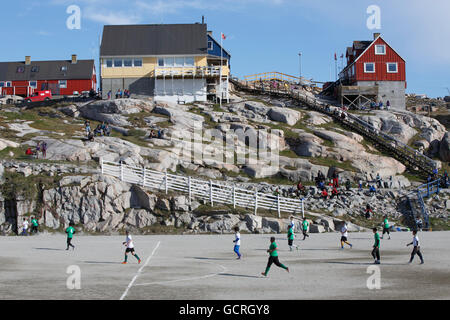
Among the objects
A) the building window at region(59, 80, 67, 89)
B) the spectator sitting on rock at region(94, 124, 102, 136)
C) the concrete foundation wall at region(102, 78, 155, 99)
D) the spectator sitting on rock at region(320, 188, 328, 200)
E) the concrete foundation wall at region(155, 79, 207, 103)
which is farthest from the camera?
the building window at region(59, 80, 67, 89)

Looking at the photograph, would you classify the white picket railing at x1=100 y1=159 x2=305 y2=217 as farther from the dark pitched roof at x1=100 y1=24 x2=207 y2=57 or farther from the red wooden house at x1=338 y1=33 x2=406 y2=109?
the red wooden house at x1=338 y1=33 x2=406 y2=109

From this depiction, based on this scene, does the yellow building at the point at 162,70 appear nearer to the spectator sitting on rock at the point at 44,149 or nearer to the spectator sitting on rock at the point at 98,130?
the spectator sitting on rock at the point at 98,130

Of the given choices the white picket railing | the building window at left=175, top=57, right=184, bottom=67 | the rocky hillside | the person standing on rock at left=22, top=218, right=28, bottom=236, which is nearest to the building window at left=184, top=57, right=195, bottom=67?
the building window at left=175, top=57, right=184, bottom=67

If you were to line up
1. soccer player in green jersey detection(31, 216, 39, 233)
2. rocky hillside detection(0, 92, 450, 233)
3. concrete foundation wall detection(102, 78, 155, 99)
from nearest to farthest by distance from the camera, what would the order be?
soccer player in green jersey detection(31, 216, 39, 233), rocky hillside detection(0, 92, 450, 233), concrete foundation wall detection(102, 78, 155, 99)

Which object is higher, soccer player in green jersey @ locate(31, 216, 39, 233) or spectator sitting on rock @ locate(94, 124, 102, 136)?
spectator sitting on rock @ locate(94, 124, 102, 136)

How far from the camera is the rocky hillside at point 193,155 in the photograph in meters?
33.7

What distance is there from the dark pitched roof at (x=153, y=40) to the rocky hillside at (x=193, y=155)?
8460 millimetres

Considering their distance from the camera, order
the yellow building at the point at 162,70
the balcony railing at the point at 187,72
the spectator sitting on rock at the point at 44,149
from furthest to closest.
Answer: the yellow building at the point at 162,70 < the balcony railing at the point at 187,72 < the spectator sitting on rock at the point at 44,149

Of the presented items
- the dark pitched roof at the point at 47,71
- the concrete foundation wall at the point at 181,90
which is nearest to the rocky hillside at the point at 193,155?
the concrete foundation wall at the point at 181,90

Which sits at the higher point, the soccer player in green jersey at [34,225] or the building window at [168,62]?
the building window at [168,62]

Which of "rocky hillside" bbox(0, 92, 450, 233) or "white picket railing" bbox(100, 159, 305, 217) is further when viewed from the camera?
"white picket railing" bbox(100, 159, 305, 217)

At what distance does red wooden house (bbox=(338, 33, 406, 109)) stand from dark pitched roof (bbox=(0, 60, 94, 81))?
43.1 meters

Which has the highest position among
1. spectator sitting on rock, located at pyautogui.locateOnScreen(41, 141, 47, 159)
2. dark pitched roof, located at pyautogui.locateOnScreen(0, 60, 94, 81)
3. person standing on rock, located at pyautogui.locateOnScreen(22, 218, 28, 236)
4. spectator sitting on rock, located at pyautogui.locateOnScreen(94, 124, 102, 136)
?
dark pitched roof, located at pyautogui.locateOnScreen(0, 60, 94, 81)

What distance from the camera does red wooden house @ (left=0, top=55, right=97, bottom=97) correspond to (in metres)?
80.2
